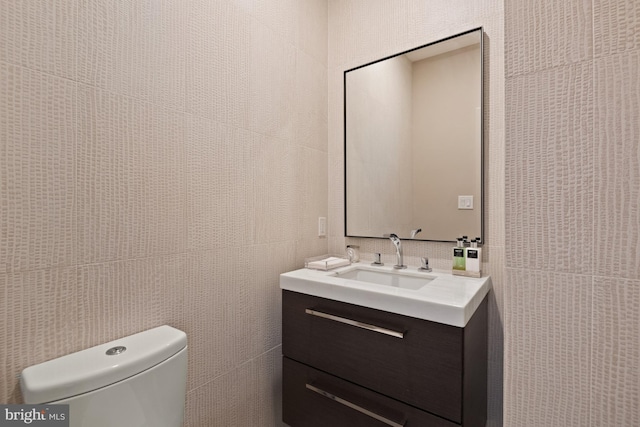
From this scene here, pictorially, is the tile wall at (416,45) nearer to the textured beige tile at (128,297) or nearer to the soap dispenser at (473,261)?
the soap dispenser at (473,261)

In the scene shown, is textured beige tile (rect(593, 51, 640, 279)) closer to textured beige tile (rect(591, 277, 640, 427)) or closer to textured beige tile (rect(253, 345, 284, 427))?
textured beige tile (rect(591, 277, 640, 427))

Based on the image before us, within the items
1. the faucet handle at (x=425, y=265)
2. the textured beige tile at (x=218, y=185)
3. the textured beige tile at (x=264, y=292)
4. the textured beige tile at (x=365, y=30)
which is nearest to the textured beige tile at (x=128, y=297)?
the textured beige tile at (x=218, y=185)

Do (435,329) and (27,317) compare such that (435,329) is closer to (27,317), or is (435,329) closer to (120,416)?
(120,416)

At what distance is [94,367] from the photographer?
78cm

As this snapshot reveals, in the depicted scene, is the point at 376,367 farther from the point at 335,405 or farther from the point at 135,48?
the point at 135,48

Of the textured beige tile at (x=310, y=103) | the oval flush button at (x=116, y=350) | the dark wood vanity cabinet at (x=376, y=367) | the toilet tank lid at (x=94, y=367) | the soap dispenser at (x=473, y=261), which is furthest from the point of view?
the textured beige tile at (x=310, y=103)

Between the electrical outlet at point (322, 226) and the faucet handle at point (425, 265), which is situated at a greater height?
the electrical outlet at point (322, 226)

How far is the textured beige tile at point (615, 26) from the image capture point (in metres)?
0.48

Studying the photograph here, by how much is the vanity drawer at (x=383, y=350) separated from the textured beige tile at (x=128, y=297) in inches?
18.4

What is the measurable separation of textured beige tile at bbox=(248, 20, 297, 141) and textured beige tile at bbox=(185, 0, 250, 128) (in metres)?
0.03

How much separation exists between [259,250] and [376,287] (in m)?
0.55

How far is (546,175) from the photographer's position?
1.77 ft

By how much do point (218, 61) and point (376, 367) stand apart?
1272 millimetres

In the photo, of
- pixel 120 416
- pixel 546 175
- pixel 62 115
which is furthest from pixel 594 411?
pixel 62 115
